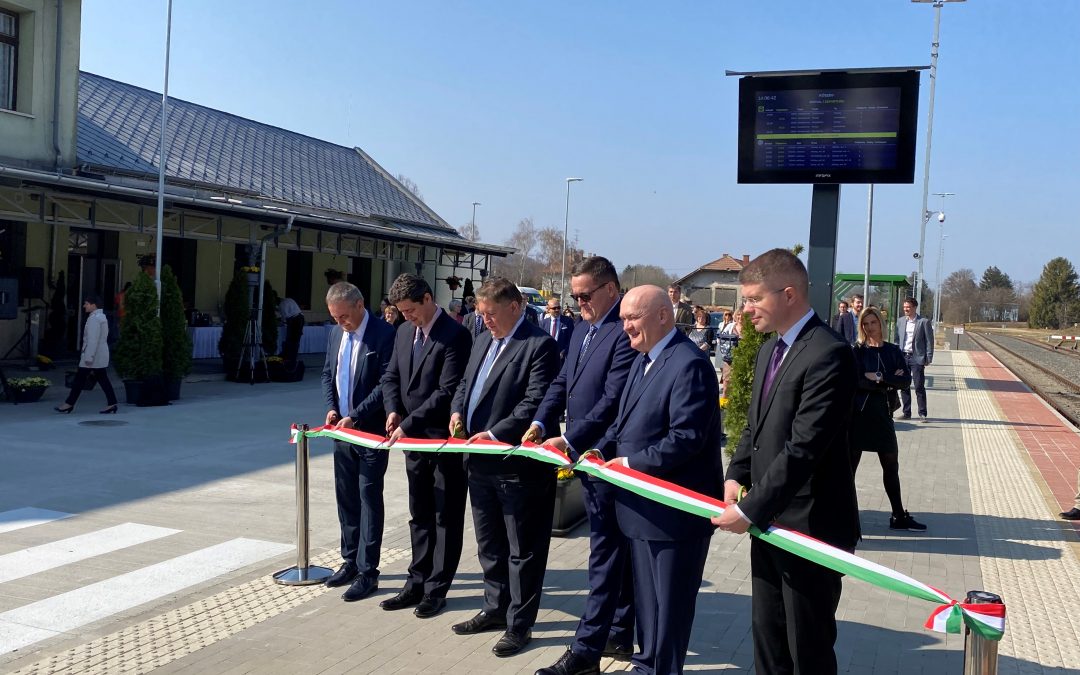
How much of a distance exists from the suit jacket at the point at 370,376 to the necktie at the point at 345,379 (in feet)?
0.15

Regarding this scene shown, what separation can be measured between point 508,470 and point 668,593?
4.56 feet

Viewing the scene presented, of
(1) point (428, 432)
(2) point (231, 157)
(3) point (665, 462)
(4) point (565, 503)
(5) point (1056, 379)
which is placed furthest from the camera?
(5) point (1056, 379)

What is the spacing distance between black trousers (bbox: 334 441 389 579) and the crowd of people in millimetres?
13

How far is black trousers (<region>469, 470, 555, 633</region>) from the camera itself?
5004 mm

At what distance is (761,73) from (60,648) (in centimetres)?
872

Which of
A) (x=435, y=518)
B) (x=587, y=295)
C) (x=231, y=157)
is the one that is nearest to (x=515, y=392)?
(x=587, y=295)

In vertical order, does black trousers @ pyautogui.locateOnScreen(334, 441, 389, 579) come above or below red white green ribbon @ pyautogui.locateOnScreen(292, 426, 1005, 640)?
below

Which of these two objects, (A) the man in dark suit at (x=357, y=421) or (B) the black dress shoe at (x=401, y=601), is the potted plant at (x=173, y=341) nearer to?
(A) the man in dark suit at (x=357, y=421)

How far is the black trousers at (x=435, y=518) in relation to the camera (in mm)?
5527

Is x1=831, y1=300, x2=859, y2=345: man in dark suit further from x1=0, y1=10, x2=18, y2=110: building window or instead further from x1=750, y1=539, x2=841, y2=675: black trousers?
x1=0, y1=10, x2=18, y2=110: building window

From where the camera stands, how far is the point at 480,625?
5172 mm

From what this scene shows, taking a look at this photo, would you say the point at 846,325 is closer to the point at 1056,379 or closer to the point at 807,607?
the point at 807,607

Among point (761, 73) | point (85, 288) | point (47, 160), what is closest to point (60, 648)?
point (761, 73)

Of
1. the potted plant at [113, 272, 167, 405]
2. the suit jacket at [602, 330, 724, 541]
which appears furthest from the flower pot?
the suit jacket at [602, 330, 724, 541]
